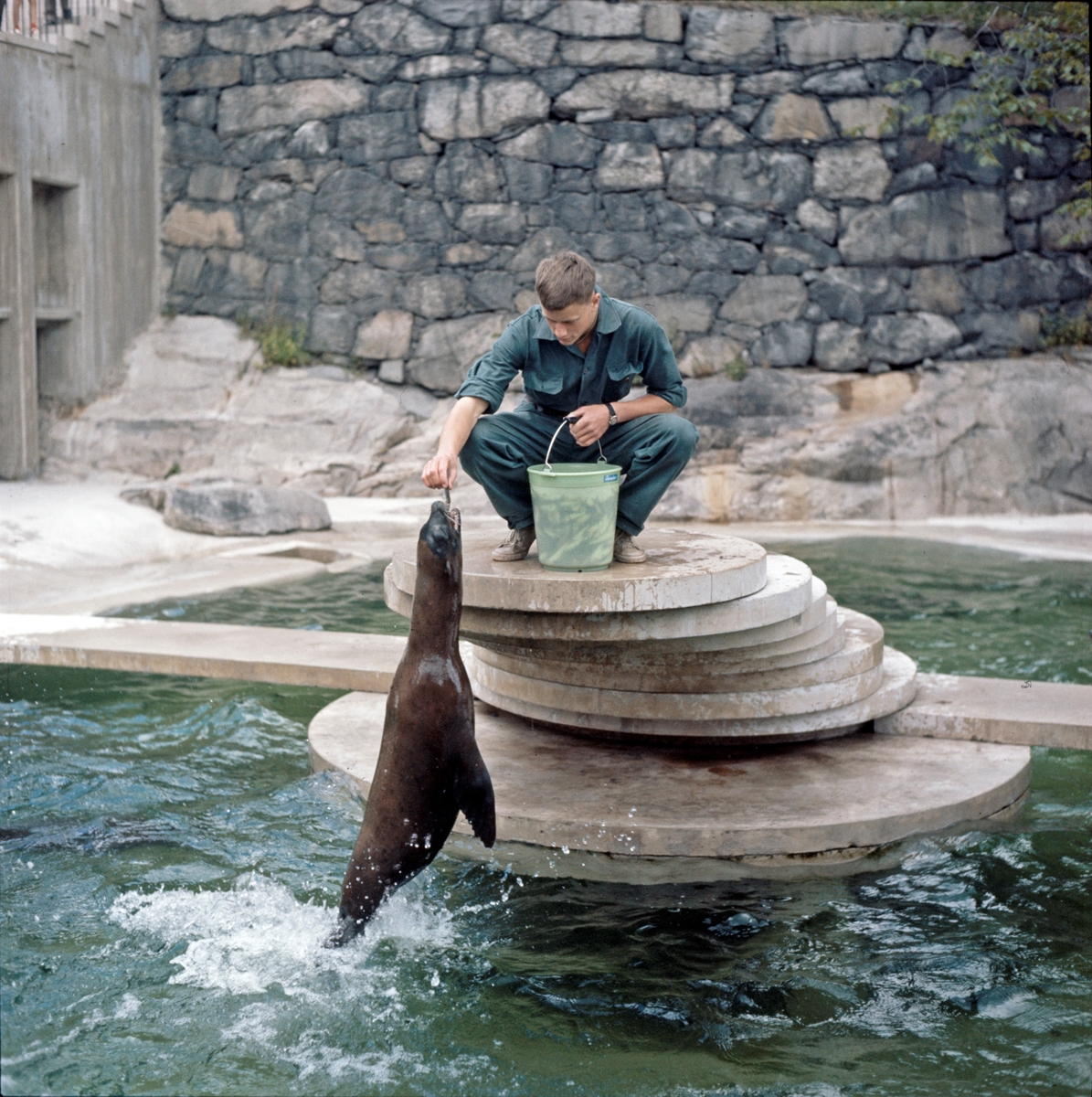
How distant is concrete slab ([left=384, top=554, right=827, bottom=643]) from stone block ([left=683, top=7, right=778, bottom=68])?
946 cm

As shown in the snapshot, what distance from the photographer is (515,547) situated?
420 cm

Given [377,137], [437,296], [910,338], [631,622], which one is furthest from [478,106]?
[631,622]

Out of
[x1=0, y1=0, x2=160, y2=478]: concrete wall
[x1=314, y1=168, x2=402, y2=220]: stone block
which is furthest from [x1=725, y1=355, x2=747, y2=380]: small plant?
[x1=0, y1=0, x2=160, y2=478]: concrete wall

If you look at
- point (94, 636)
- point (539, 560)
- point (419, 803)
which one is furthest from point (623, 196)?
point (419, 803)

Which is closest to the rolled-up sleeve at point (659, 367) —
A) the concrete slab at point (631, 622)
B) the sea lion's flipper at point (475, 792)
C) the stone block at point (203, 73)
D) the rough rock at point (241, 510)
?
the concrete slab at point (631, 622)

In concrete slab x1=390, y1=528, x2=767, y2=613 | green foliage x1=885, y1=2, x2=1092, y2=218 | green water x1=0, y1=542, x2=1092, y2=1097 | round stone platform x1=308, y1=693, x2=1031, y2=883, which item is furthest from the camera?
green foliage x1=885, y1=2, x2=1092, y2=218

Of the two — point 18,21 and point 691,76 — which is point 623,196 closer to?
point 691,76

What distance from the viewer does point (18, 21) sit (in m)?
10.8

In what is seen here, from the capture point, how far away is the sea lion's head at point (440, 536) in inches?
130

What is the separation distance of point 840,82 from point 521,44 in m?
3.20

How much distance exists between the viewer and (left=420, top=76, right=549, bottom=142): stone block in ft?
40.1

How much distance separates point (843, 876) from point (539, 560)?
144 cm

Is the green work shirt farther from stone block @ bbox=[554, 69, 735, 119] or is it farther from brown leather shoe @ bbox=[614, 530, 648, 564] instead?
stone block @ bbox=[554, 69, 735, 119]

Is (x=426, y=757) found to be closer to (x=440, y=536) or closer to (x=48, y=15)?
(x=440, y=536)
